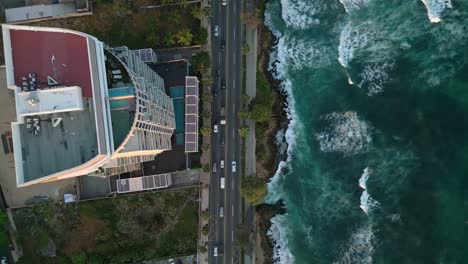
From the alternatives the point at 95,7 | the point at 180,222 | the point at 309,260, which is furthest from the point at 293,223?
the point at 95,7

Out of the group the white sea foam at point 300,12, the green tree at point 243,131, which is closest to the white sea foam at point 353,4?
the white sea foam at point 300,12

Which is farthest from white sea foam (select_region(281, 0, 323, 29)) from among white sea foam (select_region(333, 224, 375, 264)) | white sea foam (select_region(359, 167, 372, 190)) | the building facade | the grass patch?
white sea foam (select_region(333, 224, 375, 264))

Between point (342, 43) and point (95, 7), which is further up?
point (95, 7)

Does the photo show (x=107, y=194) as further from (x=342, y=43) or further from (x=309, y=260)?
(x=342, y=43)

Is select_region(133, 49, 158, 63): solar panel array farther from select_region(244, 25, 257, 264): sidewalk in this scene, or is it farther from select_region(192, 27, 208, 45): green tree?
select_region(244, 25, 257, 264): sidewalk

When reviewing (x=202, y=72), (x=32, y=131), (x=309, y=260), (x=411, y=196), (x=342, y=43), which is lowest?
(x=309, y=260)

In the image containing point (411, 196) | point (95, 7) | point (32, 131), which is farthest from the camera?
point (95, 7)

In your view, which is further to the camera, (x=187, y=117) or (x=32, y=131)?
(x=187, y=117)

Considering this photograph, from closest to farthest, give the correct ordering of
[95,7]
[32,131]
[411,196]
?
[32,131] → [411,196] → [95,7]
